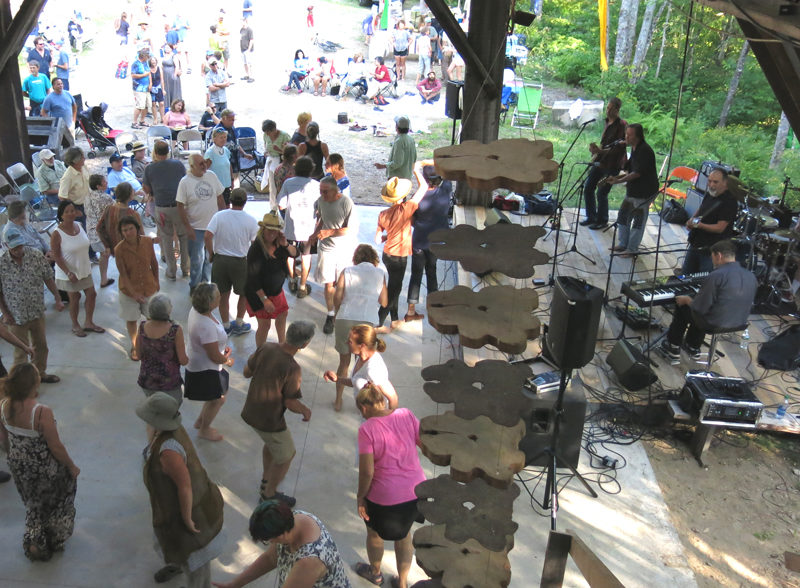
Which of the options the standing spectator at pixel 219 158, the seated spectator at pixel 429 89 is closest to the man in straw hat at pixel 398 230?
the standing spectator at pixel 219 158

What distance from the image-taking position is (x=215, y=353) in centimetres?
518

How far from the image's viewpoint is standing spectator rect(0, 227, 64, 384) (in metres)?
5.71

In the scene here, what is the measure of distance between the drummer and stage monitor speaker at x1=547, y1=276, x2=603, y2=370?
3.38 meters

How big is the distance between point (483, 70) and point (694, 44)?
13802mm

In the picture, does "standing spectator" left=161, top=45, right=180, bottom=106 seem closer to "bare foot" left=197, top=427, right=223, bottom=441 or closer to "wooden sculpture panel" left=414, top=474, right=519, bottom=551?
"bare foot" left=197, top=427, right=223, bottom=441

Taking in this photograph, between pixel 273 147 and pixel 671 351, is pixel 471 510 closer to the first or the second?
pixel 671 351

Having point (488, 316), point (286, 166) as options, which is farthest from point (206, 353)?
point (286, 166)

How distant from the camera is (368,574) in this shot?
4.59m

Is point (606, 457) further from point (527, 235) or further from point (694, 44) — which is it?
point (694, 44)

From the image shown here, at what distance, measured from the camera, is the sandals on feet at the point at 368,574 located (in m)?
4.55

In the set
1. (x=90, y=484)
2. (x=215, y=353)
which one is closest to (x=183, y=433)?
(x=215, y=353)

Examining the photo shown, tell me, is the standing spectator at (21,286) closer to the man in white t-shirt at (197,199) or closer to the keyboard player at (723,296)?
the man in white t-shirt at (197,199)

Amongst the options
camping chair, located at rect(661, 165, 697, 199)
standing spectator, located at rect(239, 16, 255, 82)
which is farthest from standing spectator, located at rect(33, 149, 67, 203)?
standing spectator, located at rect(239, 16, 255, 82)

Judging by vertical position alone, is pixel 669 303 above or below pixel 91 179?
below
